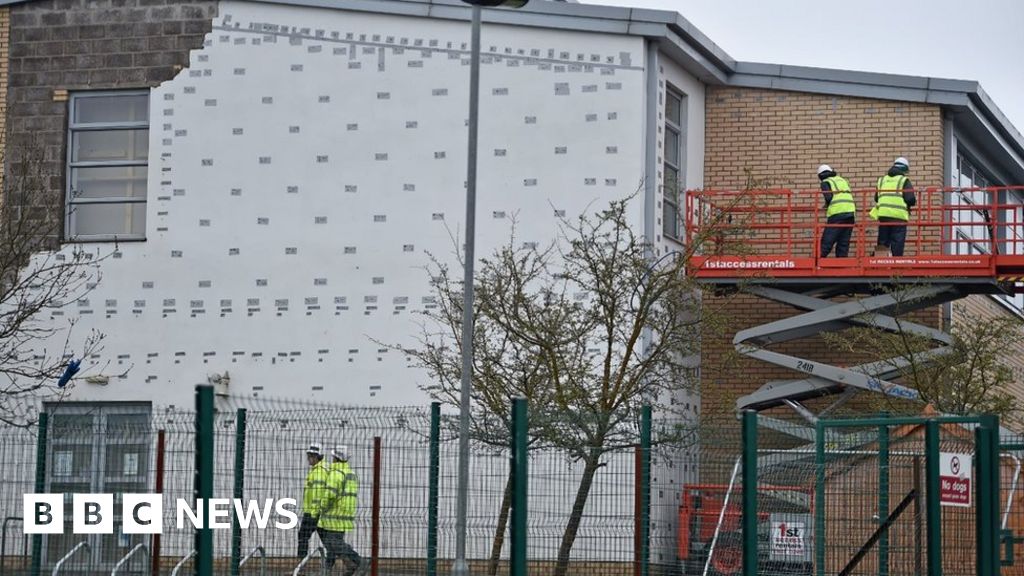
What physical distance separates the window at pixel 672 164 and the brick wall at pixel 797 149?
0.94 m

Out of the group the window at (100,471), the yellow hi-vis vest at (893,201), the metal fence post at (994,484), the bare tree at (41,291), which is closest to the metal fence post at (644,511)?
the metal fence post at (994,484)

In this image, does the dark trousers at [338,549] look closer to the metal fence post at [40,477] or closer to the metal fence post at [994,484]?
the metal fence post at [40,477]

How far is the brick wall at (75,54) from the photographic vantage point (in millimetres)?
26375

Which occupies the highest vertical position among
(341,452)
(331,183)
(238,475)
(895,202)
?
(331,183)

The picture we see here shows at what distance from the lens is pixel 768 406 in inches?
1038

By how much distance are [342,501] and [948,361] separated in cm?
1145

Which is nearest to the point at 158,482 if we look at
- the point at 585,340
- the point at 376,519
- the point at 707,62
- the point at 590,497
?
the point at 376,519

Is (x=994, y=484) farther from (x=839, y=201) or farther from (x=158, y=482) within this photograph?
(x=839, y=201)

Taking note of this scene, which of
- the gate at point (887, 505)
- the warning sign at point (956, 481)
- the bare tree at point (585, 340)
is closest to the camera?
the gate at point (887, 505)

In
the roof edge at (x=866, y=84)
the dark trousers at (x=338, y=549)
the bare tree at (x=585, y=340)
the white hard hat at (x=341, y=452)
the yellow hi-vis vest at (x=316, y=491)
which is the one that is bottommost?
the dark trousers at (x=338, y=549)

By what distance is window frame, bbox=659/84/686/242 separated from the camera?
84.1ft

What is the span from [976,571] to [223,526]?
6.32 metres

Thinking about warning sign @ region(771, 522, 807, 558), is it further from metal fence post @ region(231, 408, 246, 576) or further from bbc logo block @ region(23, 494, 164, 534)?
bbc logo block @ region(23, 494, 164, 534)

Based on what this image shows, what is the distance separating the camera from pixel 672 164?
86.4ft
